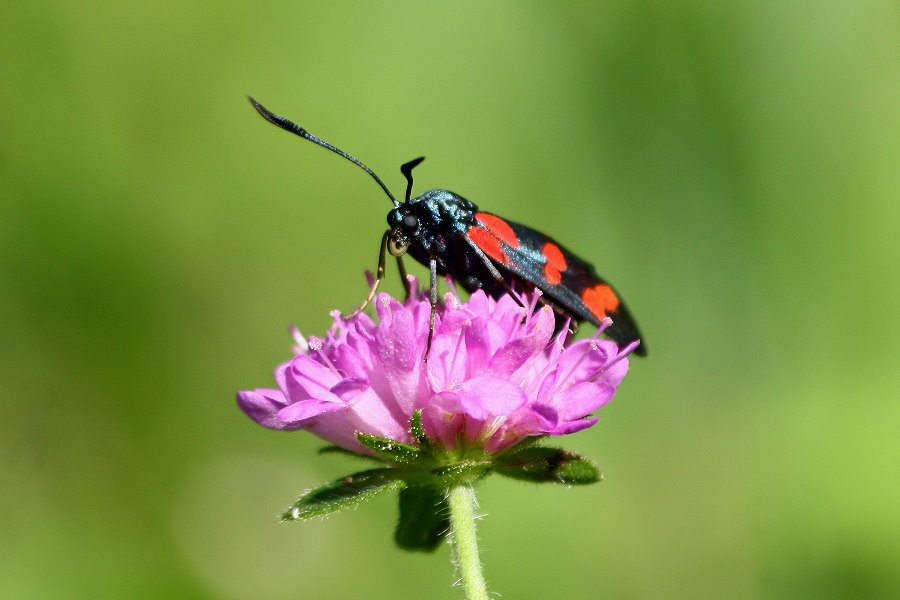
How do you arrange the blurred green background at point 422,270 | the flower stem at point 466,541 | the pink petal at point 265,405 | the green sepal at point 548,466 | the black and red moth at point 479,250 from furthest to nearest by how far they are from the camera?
the blurred green background at point 422,270 → the black and red moth at point 479,250 → the pink petal at point 265,405 → the green sepal at point 548,466 → the flower stem at point 466,541

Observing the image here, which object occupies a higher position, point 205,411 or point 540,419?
point 205,411

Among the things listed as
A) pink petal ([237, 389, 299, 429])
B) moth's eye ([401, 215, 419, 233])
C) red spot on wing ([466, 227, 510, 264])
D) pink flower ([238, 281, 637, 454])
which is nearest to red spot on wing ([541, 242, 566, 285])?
red spot on wing ([466, 227, 510, 264])

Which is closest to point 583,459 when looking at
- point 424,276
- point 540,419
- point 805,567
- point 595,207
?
point 540,419

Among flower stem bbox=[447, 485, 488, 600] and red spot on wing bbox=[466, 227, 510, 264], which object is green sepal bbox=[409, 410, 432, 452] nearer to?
flower stem bbox=[447, 485, 488, 600]

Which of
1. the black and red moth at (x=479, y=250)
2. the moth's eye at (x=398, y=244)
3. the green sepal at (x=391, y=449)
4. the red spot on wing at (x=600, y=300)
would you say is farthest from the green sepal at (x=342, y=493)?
the red spot on wing at (x=600, y=300)

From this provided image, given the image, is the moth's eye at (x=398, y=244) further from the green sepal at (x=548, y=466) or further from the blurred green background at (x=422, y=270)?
the blurred green background at (x=422, y=270)

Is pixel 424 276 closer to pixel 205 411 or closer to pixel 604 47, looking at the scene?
→ pixel 205 411
